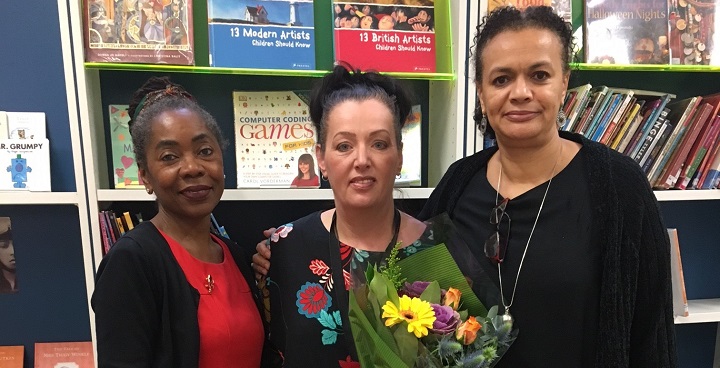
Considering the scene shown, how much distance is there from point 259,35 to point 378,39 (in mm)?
Result: 431

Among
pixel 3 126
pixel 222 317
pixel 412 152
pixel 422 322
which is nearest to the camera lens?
pixel 422 322

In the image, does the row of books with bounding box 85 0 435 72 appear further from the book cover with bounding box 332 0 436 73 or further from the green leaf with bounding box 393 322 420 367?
the green leaf with bounding box 393 322 420 367

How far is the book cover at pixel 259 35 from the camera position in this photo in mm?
1641

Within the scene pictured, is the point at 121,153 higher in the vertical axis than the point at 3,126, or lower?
lower

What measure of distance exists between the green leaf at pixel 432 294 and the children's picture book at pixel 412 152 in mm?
850

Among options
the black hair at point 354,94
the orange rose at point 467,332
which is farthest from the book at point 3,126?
the orange rose at point 467,332

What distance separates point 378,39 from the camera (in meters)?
1.70

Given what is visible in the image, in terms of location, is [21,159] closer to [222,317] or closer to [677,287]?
[222,317]

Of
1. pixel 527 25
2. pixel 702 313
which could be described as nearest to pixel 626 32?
pixel 527 25

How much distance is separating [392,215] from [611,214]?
53cm

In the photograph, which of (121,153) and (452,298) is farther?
(121,153)

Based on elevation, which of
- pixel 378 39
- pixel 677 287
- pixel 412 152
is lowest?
pixel 677 287

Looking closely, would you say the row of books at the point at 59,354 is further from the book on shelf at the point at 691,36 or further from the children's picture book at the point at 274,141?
the book on shelf at the point at 691,36

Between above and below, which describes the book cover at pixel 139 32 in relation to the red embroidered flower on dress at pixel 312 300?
above
